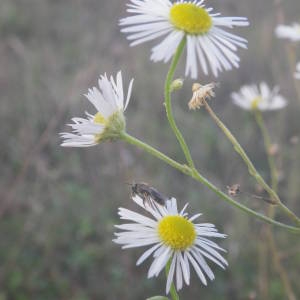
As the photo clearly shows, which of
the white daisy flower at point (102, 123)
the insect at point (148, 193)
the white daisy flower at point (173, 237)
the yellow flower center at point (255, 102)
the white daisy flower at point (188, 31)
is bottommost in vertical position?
the white daisy flower at point (173, 237)

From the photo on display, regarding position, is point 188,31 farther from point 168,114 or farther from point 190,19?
point 168,114

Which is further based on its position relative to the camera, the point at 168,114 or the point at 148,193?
the point at 148,193

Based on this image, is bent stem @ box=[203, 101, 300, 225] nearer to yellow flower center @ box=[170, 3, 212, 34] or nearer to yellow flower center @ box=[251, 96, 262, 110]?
yellow flower center @ box=[170, 3, 212, 34]

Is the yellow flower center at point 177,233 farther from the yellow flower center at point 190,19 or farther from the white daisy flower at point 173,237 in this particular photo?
the yellow flower center at point 190,19

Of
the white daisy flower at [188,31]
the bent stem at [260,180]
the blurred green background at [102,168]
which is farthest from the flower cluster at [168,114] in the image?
the blurred green background at [102,168]

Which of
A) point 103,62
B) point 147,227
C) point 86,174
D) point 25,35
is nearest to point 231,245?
point 86,174

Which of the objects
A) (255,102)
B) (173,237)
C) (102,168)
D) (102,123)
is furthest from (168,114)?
(102,168)
